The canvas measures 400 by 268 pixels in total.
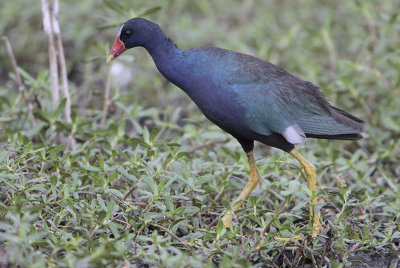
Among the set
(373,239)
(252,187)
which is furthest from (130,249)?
(373,239)

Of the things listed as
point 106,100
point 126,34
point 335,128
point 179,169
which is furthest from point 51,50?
point 335,128

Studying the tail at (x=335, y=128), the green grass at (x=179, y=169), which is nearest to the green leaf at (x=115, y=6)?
the green grass at (x=179, y=169)

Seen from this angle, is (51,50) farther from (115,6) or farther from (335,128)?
(335,128)

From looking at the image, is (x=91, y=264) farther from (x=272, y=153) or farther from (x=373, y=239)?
(x=272, y=153)

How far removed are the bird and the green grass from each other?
0.22 meters

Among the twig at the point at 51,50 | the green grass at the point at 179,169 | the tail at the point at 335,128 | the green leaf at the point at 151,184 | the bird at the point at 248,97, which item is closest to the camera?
the green grass at the point at 179,169

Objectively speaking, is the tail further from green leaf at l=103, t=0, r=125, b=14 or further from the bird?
green leaf at l=103, t=0, r=125, b=14

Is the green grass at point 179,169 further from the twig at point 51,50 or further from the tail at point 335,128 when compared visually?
the tail at point 335,128

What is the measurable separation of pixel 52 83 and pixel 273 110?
5.75ft

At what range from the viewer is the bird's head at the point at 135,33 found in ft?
12.5

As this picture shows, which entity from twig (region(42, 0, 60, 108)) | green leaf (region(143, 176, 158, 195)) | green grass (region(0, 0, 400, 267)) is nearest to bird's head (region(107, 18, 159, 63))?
green grass (region(0, 0, 400, 267))

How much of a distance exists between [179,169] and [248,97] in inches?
24.0

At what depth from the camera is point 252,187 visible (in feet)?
12.6

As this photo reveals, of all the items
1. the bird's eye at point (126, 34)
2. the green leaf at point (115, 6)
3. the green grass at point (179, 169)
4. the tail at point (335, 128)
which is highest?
the green leaf at point (115, 6)
